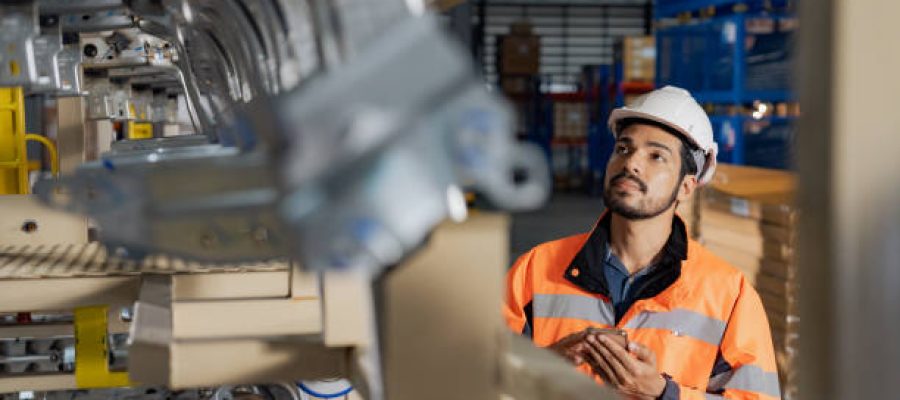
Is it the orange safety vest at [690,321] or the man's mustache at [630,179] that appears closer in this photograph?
the orange safety vest at [690,321]

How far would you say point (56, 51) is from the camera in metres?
2.08

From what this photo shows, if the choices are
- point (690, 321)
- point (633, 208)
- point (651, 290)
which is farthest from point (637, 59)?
point (690, 321)

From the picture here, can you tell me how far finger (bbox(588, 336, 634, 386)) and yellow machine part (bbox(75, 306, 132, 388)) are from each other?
4.22 feet

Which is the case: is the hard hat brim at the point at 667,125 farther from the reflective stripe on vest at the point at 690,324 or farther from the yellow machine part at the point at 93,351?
the yellow machine part at the point at 93,351

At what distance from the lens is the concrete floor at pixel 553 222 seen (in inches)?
536

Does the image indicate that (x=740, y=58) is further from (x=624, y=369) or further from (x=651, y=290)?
(x=624, y=369)

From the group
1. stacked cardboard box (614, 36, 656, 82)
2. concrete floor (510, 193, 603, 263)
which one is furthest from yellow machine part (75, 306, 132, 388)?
stacked cardboard box (614, 36, 656, 82)

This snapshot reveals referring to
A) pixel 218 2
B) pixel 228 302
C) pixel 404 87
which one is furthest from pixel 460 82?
pixel 218 2

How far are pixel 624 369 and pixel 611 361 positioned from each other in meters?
0.04

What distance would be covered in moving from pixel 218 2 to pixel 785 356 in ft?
12.7

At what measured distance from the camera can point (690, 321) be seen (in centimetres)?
308

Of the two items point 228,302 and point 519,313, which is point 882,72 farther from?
point 519,313

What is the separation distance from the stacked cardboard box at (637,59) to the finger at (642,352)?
47.2ft

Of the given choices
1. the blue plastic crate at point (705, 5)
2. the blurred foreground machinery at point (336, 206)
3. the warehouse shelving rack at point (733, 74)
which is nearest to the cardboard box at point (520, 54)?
the blue plastic crate at point (705, 5)
